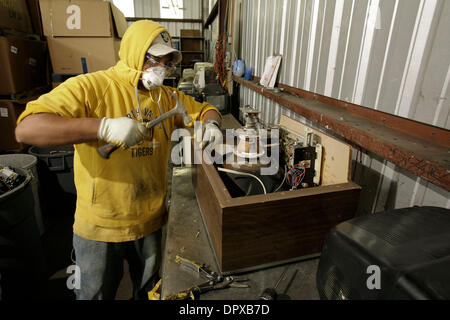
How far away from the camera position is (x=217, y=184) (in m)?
0.94

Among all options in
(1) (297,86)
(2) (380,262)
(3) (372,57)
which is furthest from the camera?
(1) (297,86)

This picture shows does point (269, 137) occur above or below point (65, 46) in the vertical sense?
below

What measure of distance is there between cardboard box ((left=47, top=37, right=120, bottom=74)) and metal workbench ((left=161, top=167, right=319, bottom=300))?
297 cm

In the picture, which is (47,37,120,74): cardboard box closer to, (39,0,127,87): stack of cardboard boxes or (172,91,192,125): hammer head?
(39,0,127,87): stack of cardboard boxes

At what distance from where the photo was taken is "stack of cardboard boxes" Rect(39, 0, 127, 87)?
10.4ft

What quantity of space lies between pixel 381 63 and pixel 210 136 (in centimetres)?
78

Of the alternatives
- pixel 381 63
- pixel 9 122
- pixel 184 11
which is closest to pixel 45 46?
pixel 9 122

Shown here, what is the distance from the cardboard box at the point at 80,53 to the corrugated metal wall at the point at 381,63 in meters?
2.60

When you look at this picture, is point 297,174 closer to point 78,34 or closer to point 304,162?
point 304,162

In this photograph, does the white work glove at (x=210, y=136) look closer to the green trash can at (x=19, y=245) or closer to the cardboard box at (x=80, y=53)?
the green trash can at (x=19, y=245)

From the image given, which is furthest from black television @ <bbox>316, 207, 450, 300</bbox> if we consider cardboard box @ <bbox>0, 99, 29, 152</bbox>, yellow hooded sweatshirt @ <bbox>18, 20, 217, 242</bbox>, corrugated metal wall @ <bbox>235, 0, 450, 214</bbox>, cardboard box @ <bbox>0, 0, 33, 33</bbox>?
cardboard box @ <bbox>0, 0, 33, 33</bbox>

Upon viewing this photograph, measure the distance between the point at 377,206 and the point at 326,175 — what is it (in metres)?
0.24

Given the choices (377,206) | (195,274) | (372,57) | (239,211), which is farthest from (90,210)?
(372,57)
